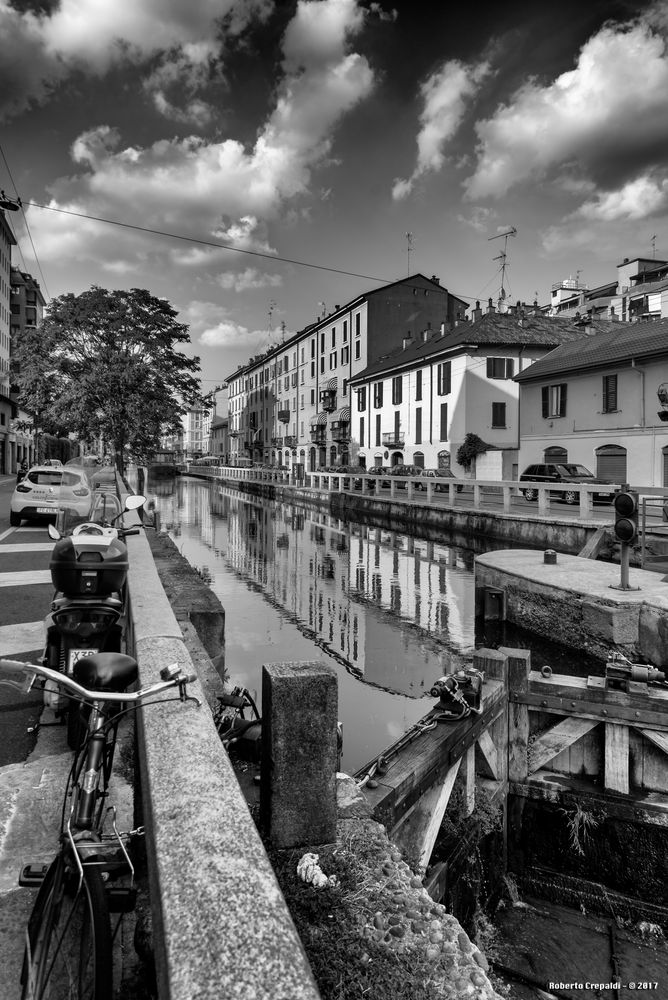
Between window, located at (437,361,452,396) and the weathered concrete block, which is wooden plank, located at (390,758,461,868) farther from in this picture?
window, located at (437,361,452,396)

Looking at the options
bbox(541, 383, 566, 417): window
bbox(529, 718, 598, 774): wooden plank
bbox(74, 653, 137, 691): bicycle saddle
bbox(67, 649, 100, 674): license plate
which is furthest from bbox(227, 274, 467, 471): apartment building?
bbox(74, 653, 137, 691): bicycle saddle

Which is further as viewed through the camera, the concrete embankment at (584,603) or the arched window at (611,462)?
the arched window at (611,462)

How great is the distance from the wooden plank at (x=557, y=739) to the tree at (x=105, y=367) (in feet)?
79.0

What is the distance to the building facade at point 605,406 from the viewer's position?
86.8ft

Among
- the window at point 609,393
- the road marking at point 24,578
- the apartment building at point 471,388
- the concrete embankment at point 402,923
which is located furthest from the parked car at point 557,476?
the concrete embankment at point 402,923

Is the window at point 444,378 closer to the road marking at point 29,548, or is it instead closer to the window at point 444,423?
the window at point 444,423

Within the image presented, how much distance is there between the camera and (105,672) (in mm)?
2289

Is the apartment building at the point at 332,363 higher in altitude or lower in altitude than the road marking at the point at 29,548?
higher

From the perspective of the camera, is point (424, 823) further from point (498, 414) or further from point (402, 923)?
point (498, 414)

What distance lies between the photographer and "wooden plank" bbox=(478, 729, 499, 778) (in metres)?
5.44

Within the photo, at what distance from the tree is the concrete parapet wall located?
26.3 metres

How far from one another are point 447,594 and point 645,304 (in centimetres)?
4249

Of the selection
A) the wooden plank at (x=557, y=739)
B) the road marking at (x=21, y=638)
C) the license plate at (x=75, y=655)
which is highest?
the license plate at (x=75, y=655)

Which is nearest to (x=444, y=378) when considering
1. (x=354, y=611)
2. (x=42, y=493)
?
(x=42, y=493)
